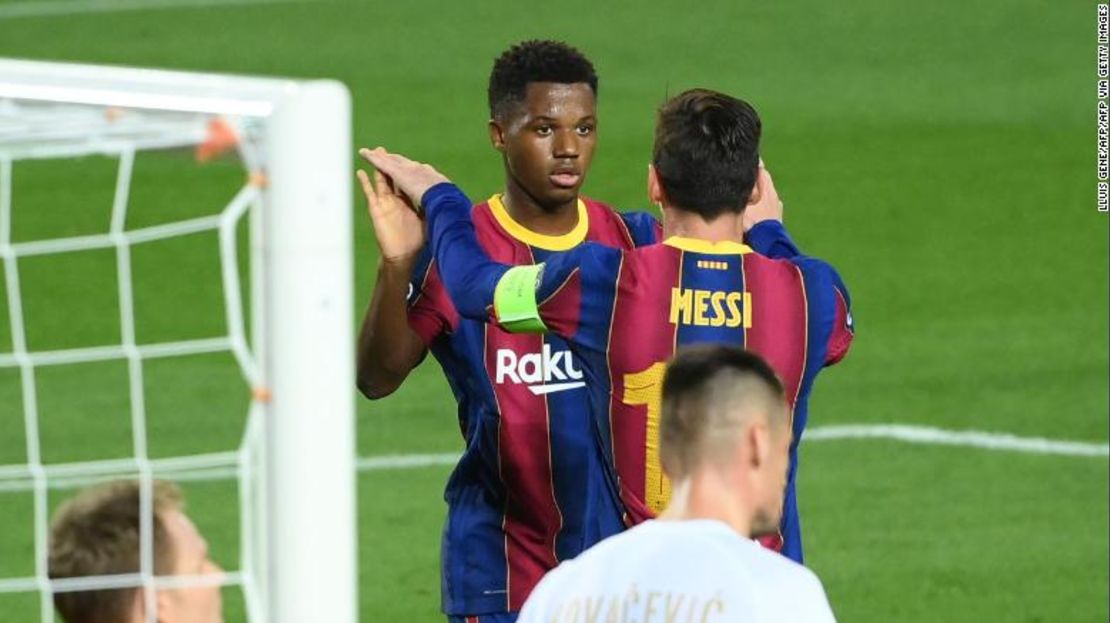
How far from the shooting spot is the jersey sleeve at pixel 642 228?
232 inches

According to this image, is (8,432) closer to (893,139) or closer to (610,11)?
(893,139)

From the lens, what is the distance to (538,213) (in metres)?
5.78

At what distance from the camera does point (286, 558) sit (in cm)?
372

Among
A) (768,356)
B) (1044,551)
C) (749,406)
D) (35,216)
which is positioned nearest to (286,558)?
(749,406)

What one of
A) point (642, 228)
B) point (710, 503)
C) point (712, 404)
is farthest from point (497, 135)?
point (710, 503)

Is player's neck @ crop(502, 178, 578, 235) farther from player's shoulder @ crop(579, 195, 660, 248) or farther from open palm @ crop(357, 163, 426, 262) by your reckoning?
open palm @ crop(357, 163, 426, 262)

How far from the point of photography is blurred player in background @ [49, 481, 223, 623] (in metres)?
3.79

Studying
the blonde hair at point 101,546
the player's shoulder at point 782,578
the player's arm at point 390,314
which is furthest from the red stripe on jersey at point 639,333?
the blonde hair at point 101,546

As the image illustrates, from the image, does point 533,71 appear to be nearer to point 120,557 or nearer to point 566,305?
point 566,305

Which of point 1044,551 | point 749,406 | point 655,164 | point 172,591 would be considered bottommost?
point 1044,551

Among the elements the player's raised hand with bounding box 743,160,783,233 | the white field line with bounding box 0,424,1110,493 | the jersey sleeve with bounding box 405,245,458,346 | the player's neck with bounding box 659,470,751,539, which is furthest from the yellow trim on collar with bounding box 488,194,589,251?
the white field line with bounding box 0,424,1110,493

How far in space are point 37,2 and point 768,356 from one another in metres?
16.4

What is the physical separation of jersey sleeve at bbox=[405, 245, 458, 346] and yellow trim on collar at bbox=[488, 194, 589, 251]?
24cm

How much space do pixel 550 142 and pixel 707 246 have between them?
36.9 inches
